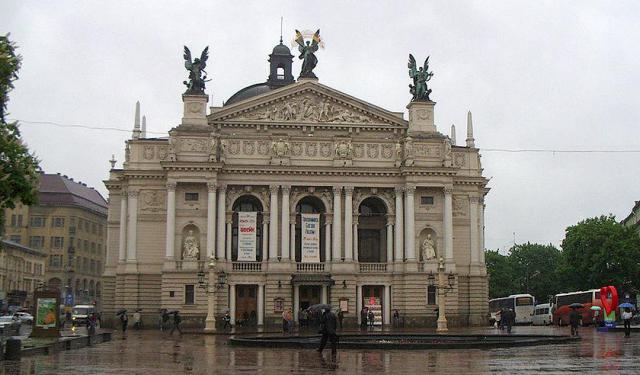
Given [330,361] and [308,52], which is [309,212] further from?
[330,361]

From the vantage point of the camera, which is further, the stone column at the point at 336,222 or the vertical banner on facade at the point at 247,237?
the stone column at the point at 336,222

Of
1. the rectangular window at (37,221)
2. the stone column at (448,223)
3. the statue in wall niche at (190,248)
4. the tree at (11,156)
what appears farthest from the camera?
the rectangular window at (37,221)

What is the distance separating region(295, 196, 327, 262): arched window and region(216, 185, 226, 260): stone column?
278 inches

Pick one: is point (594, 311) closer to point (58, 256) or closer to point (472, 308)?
point (472, 308)

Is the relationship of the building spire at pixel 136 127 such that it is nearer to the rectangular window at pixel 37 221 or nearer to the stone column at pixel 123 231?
the stone column at pixel 123 231

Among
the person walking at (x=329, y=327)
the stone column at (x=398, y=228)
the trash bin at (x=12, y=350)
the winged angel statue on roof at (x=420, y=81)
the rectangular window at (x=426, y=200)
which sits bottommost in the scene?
the trash bin at (x=12, y=350)

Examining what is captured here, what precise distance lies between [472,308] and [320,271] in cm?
1500

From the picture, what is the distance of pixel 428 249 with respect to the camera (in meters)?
80.5

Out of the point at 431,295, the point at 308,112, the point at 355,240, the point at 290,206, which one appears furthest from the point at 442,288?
the point at 308,112

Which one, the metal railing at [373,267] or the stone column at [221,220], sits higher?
the stone column at [221,220]

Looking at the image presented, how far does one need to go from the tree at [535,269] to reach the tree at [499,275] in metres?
1.03

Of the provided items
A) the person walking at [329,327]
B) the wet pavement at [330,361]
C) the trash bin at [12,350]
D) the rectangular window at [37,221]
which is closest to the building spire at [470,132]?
the wet pavement at [330,361]

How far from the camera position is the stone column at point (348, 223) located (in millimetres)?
80062

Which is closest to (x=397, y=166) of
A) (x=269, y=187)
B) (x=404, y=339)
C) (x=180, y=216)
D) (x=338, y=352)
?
(x=269, y=187)
